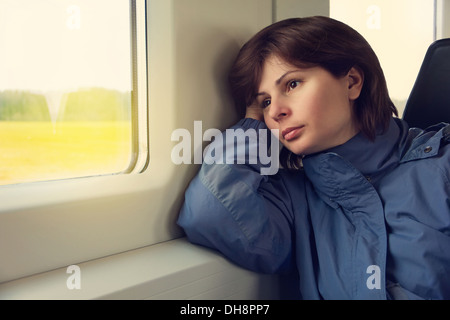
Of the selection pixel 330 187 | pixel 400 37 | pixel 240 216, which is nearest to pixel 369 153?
pixel 330 187

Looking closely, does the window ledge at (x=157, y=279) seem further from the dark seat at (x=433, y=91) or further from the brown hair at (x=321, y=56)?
the dark seat at (x=433, y=91)

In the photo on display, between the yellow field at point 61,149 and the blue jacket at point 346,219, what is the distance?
8.8 inches

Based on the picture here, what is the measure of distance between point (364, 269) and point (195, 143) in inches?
20.3

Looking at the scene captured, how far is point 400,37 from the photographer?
2.29 m

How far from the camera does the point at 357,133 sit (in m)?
1.02

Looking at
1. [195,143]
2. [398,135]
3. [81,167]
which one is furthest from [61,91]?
[398,135]

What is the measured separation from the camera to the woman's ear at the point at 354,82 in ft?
3.35

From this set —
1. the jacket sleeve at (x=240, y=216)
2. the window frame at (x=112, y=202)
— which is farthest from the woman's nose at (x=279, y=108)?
the window frame at (x=112, y=202)

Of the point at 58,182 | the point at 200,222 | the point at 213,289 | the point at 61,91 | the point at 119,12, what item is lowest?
the point at 213,289

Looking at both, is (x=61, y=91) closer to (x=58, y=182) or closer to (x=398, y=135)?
(x=58, y=182)

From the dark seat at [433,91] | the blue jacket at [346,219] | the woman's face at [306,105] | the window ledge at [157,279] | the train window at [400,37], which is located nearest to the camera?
the window ledge at [157,279]

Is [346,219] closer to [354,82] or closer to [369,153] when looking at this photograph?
[369,153]

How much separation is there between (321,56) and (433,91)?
58 centimetres

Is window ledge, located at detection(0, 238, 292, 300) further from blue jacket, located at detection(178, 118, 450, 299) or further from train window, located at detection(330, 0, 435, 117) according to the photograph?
train window, located at detection(330, 0, 435, 117)
